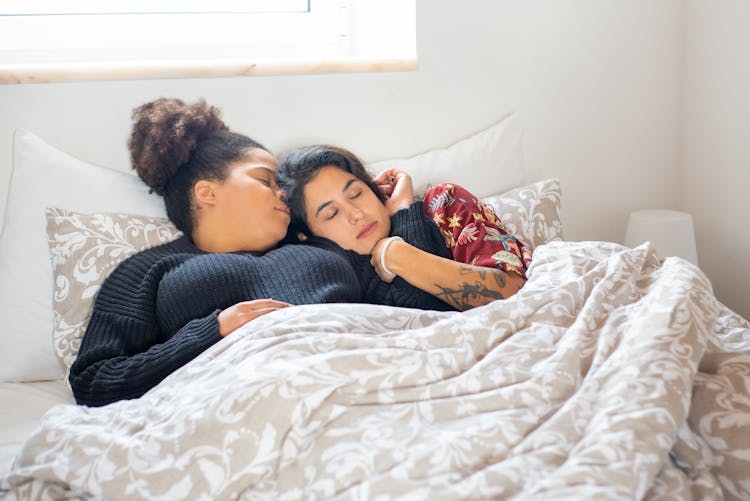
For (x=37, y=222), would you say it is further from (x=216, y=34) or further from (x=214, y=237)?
(x=216, y=34)

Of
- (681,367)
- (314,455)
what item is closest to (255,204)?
(314,455)

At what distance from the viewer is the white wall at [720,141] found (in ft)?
7.45

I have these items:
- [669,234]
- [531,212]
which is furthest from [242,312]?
[669,234]

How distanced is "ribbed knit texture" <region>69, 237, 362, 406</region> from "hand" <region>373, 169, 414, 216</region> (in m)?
0.22

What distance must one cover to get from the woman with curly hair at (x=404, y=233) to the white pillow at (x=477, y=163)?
0.21 m

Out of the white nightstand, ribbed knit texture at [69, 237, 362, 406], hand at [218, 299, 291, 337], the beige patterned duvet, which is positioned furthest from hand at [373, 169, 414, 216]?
the white nightstand

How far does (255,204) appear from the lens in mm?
1698

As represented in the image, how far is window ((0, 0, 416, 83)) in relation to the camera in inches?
83.4

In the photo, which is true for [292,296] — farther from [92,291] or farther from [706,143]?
[706,143]

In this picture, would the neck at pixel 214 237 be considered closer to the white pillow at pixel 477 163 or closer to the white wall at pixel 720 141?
the white pillow at pixel 477 163

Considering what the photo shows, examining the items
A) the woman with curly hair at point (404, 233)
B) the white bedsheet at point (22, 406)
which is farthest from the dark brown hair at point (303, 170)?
the white bedsheet at point (22, 406)

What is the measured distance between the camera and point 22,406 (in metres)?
1.52

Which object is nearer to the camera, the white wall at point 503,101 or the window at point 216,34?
the white wall at point 503,101

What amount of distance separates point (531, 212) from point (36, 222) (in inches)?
43.8
